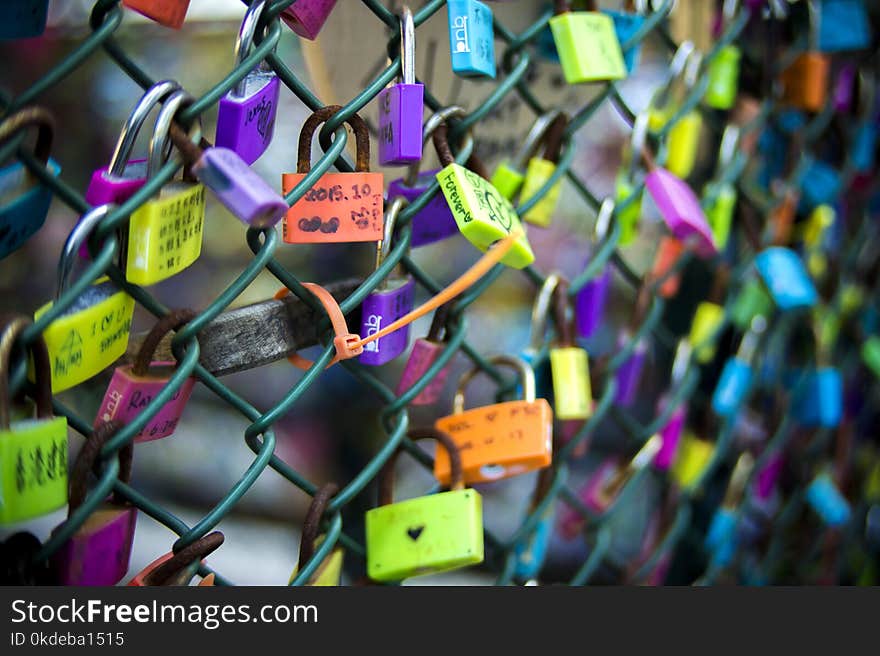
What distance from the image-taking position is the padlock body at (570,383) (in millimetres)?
757

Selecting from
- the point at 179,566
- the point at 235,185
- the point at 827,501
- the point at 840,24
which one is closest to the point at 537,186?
the point at 235,185

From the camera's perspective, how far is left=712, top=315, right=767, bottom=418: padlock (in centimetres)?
99

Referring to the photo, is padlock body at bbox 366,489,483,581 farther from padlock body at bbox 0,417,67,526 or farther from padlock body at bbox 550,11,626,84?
padlock body at bbox 550,11,626,84

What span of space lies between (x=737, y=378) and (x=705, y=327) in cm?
Result: 8

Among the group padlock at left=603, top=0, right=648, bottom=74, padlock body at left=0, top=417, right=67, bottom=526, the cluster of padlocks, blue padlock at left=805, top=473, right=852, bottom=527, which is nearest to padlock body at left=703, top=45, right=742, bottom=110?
the cluster of padlocks

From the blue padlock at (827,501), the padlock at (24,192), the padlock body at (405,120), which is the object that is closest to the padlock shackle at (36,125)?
the padlock at (24,192)

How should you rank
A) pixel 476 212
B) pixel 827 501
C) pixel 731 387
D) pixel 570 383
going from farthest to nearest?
pixel 827 501 < pixel 731 387 < pixel 570 383 < pixel 476 212

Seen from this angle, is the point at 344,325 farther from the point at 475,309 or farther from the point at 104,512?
the point at 475,309

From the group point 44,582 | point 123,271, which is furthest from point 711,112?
point 44,582

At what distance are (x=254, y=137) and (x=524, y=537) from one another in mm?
500

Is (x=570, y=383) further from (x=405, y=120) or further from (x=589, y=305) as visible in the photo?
(x=405, y=120)

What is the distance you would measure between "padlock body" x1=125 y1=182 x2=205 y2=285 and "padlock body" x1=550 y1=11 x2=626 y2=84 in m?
0.37

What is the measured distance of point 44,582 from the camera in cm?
49
